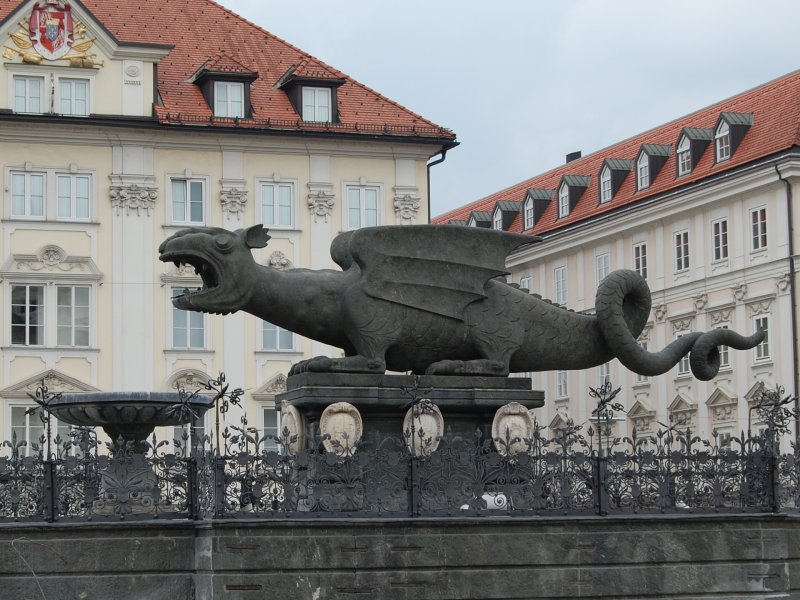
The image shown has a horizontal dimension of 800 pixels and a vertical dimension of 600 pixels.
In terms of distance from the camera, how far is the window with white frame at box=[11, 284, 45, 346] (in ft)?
152

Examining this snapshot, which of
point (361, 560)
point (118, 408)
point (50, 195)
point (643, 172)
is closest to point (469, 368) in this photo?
point (361, 560)

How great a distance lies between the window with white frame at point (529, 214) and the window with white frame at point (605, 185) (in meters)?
5.18

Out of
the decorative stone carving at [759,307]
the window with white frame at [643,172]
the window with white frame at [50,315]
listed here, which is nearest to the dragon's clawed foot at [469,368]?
the window with white frame at [50,315]

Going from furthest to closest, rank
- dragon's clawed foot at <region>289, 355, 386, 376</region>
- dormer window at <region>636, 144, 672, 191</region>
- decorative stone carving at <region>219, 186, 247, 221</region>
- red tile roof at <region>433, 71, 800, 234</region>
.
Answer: dormer window at <region>636, 144, 672, 191</region> < red tile roof at <region>433, 71, 800, 234</region> < decorative stone carving at <region>219, 186, 247, 221</region> < dragon's clawed foot at <region>289, 355, 386, 376</region>

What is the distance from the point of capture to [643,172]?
60156mm

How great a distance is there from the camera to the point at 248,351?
47.7m

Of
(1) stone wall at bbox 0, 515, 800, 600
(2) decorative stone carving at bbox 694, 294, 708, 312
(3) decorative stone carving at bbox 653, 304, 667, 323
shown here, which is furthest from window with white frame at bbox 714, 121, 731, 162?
(1) stone wall at bbox 0, 515, 800, 600

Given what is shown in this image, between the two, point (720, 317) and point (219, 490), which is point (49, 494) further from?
point (720, 317)

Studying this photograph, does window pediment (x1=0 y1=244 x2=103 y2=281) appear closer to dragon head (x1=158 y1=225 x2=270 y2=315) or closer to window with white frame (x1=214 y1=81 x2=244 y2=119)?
window with white frame (x1=214 y1=81 x2=244 y2=119)

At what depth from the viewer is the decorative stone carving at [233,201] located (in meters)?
48.1

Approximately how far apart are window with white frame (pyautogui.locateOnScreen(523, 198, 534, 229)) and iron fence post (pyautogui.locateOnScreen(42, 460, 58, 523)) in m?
51.2

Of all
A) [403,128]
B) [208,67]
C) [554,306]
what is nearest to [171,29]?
[208,67]

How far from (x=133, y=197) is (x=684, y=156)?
18.0 metres

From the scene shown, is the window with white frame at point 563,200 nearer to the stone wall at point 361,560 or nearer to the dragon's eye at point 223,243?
the dragon's eye at point 223,243
